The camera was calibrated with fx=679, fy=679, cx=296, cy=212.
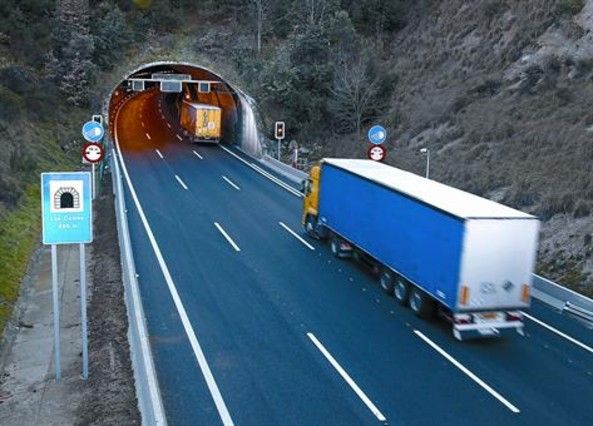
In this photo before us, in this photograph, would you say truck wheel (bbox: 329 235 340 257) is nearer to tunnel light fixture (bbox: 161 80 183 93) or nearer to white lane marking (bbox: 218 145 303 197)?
white lane marking (bbox: 218 145 303 197)

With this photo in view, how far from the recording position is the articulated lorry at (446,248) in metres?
15.4

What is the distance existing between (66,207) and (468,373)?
9.04m

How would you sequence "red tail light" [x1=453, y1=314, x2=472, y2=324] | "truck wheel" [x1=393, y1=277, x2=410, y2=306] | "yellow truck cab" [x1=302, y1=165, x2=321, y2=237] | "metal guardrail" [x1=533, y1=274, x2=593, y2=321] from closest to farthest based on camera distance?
"red tail light" [x1=453, y1=314, x2=472, y2=324] < "metal guardrail" [x1=533, y1=274, x2=593, y2=321] < "truck wheel" [x1=393, y1=277, x2=410, y2=306] < "yellow truck cab" [x1=302, y1=165, x2=321, y2=237]

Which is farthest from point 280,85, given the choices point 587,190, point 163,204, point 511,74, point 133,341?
point 133,341

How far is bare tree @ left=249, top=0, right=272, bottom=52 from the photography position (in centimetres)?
5319

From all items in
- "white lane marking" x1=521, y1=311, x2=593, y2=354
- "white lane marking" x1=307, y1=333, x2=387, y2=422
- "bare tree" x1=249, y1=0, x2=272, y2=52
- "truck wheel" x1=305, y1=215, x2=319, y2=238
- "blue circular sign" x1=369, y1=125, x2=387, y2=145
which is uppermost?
"bare tree" x1=249, y1=0, x2=272, y2=52

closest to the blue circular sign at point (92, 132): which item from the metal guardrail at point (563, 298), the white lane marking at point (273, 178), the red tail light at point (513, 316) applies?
the white lane marking at point (273, 178)

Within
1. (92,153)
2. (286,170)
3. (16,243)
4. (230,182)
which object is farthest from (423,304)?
(286,170)

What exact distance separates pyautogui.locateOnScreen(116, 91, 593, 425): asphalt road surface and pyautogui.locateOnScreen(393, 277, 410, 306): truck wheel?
269 mm

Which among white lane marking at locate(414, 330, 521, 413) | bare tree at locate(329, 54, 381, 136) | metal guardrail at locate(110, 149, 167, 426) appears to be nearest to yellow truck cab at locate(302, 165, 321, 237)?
metal guardrail at locate(110, 149, 167, 426)

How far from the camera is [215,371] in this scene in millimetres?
14109

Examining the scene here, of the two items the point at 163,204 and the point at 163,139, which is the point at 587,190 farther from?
the point at 163,139

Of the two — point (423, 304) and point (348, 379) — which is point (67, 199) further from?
point (423, 304)

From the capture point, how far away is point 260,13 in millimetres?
53438
